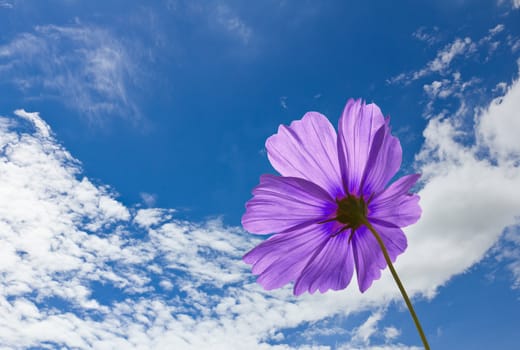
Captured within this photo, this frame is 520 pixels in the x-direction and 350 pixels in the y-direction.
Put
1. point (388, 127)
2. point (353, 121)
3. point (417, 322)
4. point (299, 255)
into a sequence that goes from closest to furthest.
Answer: point (417, 322) → point (388, 127) → point (353, 121) → point (299, 255)

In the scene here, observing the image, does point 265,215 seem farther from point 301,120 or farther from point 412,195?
point 412,195

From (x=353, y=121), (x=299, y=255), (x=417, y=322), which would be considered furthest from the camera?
(x=299, y=255)

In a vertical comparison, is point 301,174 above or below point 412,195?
above

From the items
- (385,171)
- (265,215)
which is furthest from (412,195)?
(265,215)

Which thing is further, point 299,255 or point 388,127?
point 299,255
